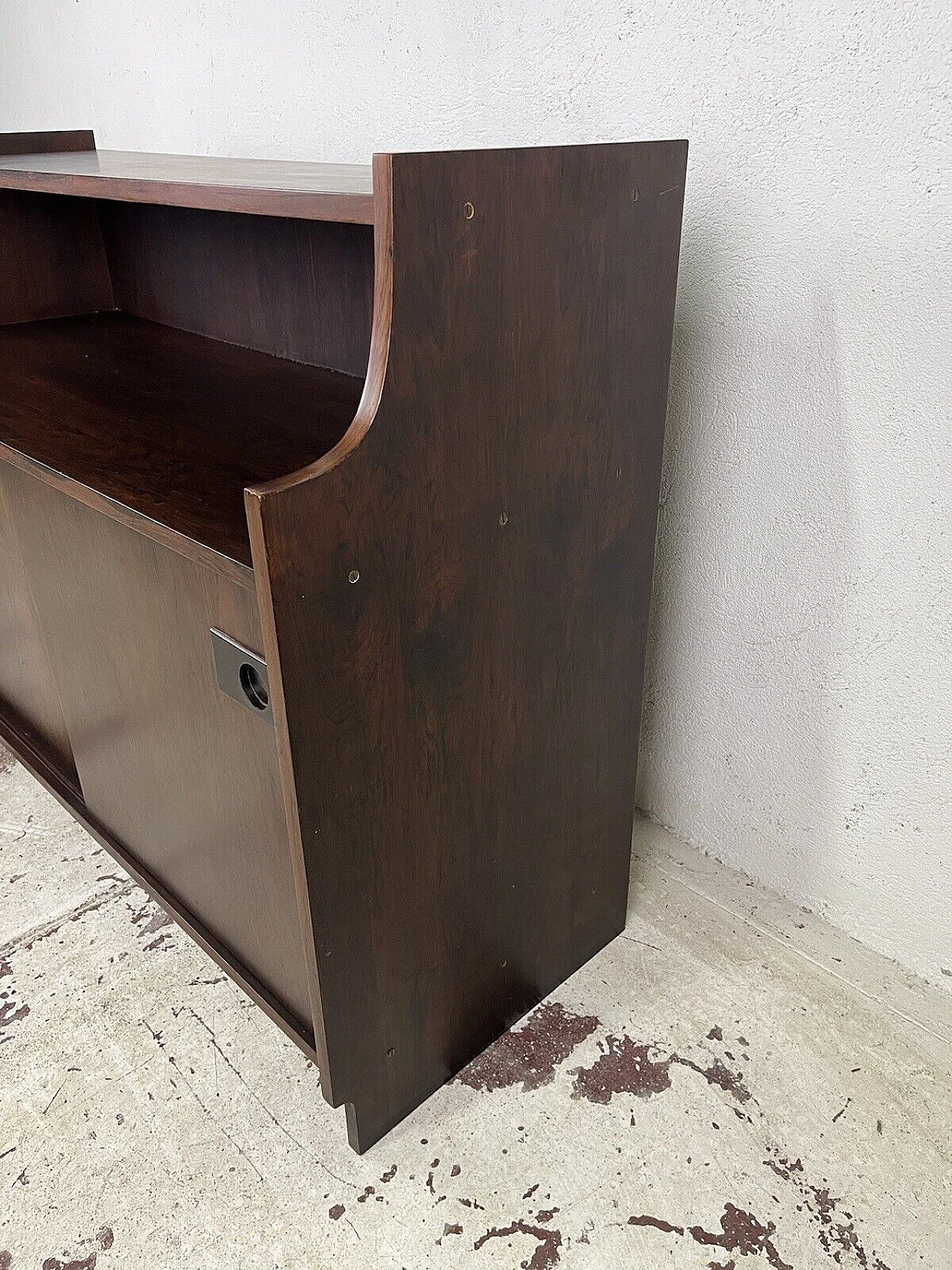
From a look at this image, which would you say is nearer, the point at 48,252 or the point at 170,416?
the point at 170,416

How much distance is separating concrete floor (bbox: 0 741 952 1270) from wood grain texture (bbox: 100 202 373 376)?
1005 mm

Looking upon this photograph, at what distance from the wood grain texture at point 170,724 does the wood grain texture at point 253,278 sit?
0.50m

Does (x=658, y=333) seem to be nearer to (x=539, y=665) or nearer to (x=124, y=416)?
(x=539, y=665)

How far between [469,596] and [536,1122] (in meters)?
0.72

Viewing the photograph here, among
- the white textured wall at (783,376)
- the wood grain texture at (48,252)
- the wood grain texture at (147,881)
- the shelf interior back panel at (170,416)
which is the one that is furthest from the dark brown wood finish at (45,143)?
the wood grain texture at (147,881)

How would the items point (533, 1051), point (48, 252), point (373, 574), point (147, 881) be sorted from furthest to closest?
point (48, 252) < point (147, 881) < point (533, 1051) < point (373, 574)

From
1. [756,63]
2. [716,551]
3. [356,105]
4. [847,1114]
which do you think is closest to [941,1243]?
[847,1114]

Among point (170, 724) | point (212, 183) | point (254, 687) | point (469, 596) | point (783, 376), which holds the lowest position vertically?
point (170, 724)

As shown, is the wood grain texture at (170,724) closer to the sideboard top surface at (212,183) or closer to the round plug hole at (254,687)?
the round plug hole at (254,687)

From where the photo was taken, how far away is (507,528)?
1113 millimetres

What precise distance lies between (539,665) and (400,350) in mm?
460

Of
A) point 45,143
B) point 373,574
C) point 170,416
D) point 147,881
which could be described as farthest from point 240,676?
point 45,143

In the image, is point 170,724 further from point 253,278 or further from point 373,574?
point 253,278

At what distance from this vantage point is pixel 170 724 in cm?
135
